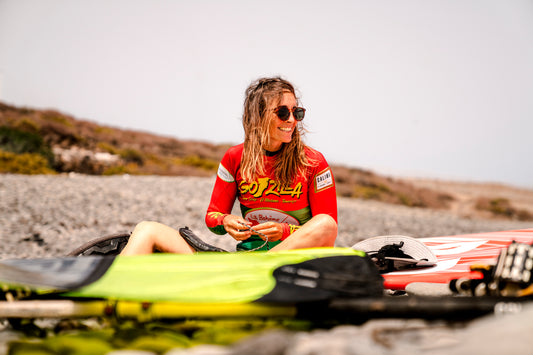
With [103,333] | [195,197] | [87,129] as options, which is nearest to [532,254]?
[103,333]

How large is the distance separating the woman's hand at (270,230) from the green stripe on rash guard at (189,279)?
1.81 ft

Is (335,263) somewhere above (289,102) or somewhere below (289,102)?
below

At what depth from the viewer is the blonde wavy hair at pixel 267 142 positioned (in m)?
2.75

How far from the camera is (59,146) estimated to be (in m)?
17.2

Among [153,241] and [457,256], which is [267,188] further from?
[457,256]

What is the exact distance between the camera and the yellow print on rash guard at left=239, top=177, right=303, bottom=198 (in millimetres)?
2746

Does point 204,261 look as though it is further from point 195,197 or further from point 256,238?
point 195,197

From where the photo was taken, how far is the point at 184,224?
7855 mm

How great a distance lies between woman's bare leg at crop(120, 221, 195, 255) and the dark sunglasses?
1131 millimetres

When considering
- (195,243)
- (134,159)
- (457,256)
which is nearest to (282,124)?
(195,243)

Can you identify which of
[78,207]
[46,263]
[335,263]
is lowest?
[78,207]

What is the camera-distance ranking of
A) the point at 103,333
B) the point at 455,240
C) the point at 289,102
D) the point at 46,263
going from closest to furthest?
the point at 103,333 < the point at 46,263 < the point at 289,102 < the point at 455,240

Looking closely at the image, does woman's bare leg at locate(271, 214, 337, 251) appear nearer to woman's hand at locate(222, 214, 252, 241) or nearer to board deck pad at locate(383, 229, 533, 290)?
woman's hand at locate(222, 214, 252, 241)

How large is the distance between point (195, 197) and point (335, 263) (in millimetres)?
8839
